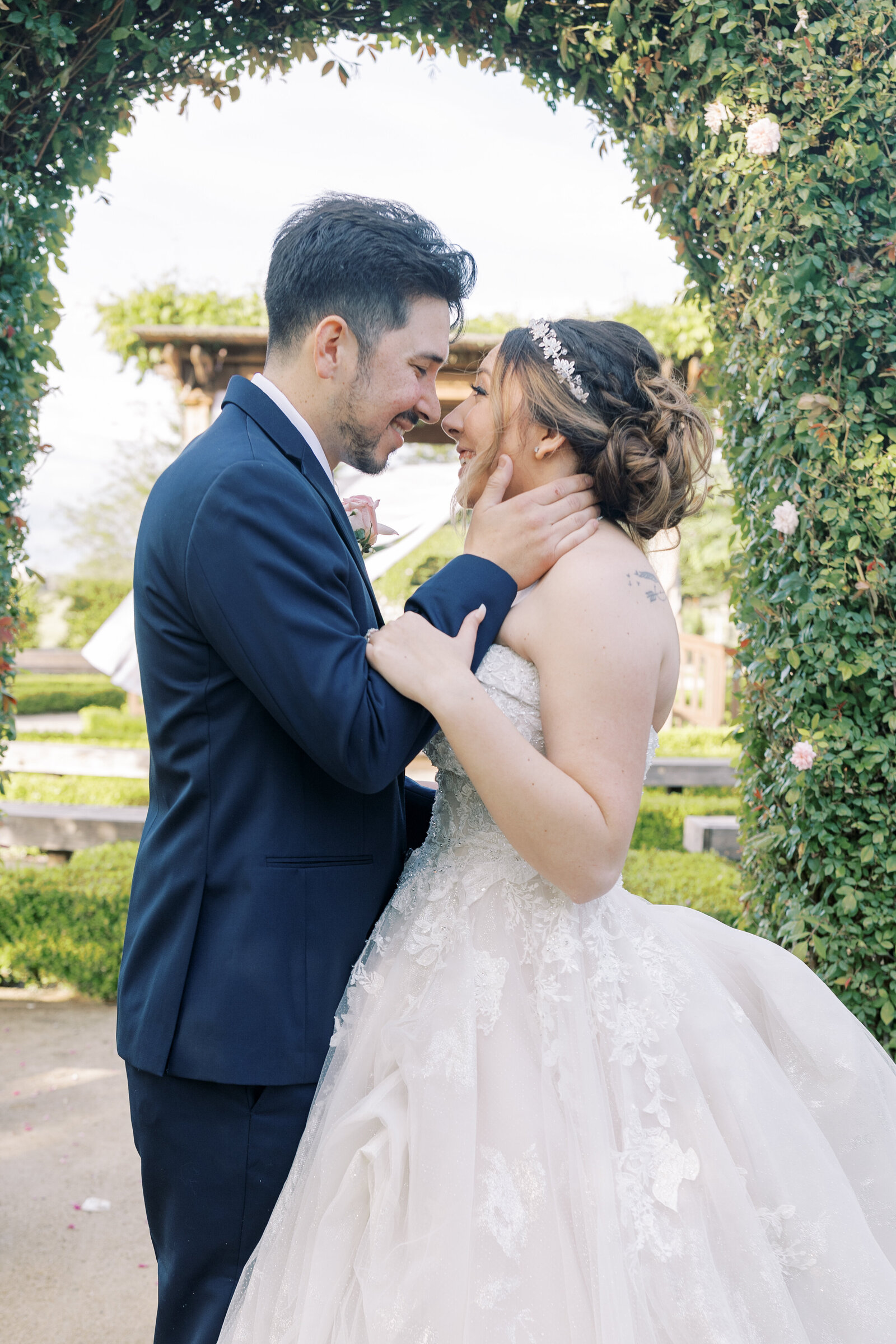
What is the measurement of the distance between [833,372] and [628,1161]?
2492 millimetres

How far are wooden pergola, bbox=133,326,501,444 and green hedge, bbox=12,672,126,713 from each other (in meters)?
11.5

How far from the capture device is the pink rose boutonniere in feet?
7.49

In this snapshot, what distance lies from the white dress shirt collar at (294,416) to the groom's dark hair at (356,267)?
9 centimetres

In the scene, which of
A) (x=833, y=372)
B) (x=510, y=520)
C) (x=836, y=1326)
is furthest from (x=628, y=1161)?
(x=833, y=372)

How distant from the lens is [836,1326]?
5.38 ft

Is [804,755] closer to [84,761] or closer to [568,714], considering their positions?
[568,714]

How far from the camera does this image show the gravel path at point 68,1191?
10.6 ft

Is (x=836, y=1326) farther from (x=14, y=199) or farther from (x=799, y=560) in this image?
(x=14, y=199)

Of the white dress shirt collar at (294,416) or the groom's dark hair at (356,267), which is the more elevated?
the groom's dark hair at (356,267)

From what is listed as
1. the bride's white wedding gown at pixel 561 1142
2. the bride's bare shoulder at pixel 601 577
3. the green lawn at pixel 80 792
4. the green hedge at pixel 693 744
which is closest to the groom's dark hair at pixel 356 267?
the bride's bare shoulder at pixel 601 577

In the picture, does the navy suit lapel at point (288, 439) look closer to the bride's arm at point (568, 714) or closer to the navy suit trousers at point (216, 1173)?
the bride's arm at point (568, 714)

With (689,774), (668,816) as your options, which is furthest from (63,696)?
(668,816)

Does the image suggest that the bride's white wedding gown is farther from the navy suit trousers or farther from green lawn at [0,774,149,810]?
green lawn at [0,774,149,810]

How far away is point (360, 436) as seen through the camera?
1.97 metres
